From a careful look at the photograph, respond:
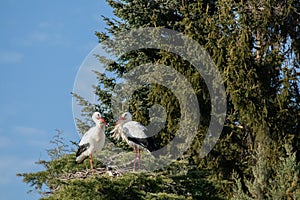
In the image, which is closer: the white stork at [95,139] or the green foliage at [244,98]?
the white stork at [95,139]

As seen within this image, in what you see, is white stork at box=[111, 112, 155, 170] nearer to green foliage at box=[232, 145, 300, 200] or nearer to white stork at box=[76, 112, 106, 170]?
white stork at box=[76, 112, 106, 170]

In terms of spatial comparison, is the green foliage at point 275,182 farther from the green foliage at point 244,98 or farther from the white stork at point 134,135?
the white stork at point 134,135

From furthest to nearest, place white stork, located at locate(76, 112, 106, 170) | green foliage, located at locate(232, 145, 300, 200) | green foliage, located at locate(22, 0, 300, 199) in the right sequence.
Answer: green foliage, located at locate(22, 0, 300, 199) < green foliage, located at locate(232, 145, 300, 200) < white stork, located at locate(76, 112, 106, 170)

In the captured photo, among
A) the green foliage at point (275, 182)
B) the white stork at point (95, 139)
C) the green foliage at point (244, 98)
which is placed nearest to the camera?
the white stork at point (95, 139)

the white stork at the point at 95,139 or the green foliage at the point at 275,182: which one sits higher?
the white stork at the point at 95,139

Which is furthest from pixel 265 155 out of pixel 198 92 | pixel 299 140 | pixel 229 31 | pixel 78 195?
pixel 78 195

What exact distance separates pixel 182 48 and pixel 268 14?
2.01 m

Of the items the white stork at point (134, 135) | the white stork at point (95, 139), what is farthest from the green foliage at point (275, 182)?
the white stork at point (95, 139)

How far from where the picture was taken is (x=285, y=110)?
15539 millimetres

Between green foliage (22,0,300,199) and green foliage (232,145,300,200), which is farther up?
green foliage (22,0,300,199)

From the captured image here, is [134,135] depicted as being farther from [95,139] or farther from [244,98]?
[244,98]

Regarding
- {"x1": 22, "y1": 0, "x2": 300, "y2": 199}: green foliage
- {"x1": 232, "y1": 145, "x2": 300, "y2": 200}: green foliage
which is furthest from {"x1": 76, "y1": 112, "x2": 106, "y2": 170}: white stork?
{"x1": 232, "y1": 145, "x2": 300, "y2": 200}: green foliage

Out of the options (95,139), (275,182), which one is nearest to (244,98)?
(275,182)

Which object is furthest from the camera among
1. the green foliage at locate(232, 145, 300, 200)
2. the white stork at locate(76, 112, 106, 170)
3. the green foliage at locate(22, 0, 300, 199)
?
the green foliage at locate(22, 0, 300, 199)
